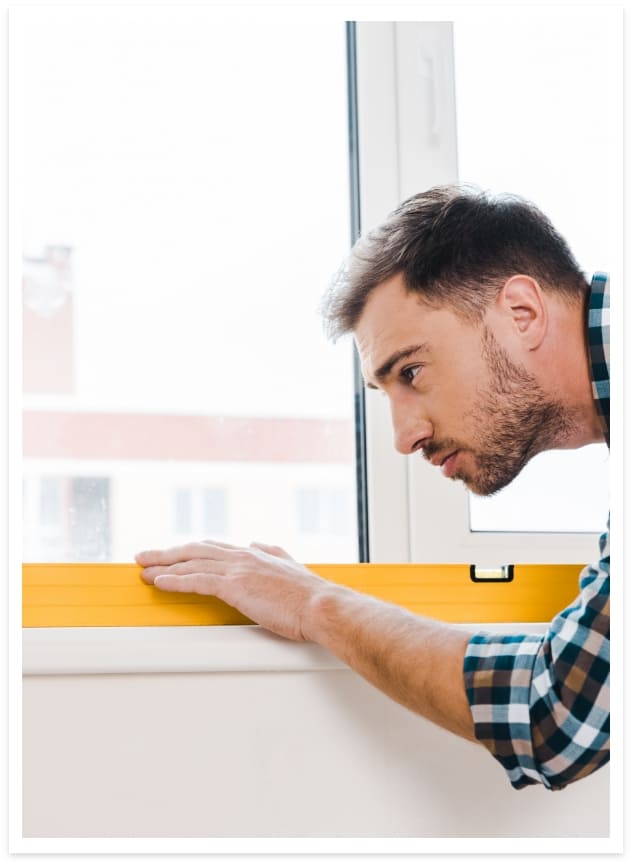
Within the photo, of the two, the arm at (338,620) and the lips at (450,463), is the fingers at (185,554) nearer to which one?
the arm at (338,620)

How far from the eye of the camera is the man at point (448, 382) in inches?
33.0

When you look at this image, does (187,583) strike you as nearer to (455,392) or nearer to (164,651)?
(164,651)

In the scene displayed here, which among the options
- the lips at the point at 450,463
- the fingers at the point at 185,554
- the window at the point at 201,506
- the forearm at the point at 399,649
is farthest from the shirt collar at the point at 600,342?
the window at the point at 201,506

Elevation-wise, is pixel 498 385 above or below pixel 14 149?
below

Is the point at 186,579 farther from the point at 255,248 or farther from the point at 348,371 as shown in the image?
the point at 255,248

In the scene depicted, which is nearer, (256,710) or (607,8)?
(256,710)

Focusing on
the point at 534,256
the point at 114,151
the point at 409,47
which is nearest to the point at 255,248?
the point at 114,151

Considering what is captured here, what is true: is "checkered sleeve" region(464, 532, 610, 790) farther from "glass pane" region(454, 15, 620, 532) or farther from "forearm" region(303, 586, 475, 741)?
"glass pane" region(454, 15, 620, 532)

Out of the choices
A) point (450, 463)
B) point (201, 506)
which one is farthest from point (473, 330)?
point (201, 506)

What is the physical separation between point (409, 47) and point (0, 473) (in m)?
0.93

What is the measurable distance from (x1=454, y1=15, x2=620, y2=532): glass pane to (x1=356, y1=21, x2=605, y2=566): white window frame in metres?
0.04

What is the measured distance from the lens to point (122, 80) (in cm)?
150

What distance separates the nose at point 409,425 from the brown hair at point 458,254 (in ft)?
0.42

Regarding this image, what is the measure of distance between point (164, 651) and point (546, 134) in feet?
3.34
